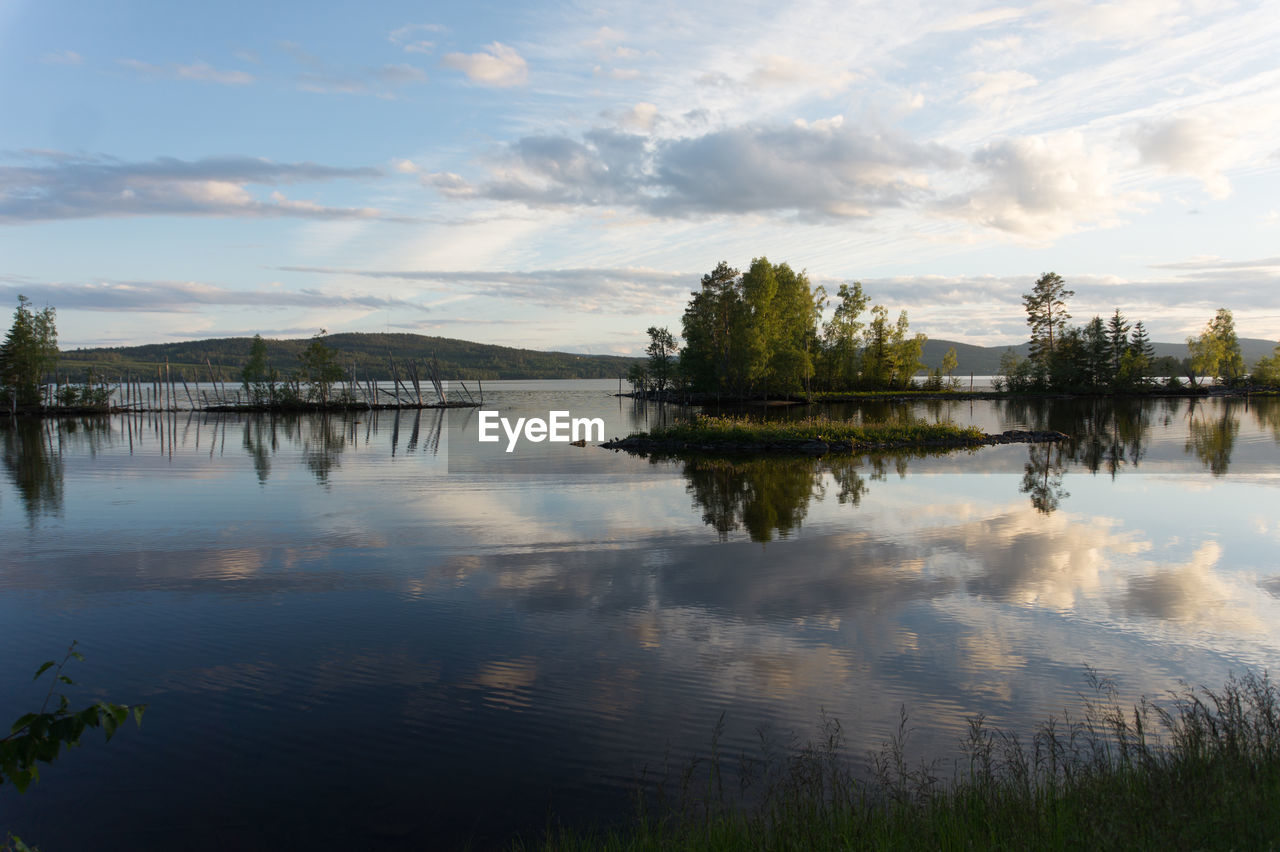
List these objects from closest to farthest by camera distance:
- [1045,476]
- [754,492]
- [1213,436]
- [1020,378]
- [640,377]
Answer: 1. [754,492]
2. [1045,476]
3. [1213,436]
4. [1020,378]
5. [640,377]

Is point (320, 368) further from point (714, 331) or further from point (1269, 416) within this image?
point (1269, 416)

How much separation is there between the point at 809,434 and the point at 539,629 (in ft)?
84.9

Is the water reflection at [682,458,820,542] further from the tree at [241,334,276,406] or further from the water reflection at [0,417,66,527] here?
the tree at [241,334,276,406]

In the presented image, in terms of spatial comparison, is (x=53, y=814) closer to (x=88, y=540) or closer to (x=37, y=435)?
(x=88, y=540)

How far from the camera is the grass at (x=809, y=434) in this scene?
1316 inches

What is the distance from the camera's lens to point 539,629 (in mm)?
9562

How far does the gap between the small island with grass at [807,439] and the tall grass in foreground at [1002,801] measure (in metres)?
25.5

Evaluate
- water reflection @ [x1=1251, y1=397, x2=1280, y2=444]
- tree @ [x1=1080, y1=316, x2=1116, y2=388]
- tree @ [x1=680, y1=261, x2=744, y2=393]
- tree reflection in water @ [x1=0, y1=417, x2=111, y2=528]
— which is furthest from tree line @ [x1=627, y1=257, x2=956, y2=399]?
tree reflection in water @ [x1=0, y1=417, x2=111, y2=528]

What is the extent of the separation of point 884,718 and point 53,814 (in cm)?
693

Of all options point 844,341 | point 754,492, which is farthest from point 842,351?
point 754,492

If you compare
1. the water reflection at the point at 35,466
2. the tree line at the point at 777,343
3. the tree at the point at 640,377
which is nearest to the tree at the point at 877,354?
the tree line at the point at 777,343

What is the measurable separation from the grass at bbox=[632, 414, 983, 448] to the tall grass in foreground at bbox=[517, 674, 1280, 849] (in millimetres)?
26800

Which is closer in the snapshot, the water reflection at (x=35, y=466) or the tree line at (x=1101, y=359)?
the water reflection at (x=35, y=466)

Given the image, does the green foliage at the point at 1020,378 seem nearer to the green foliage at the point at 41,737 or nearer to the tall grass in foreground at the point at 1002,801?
the tall grass in foreground at the point at 1002,801
